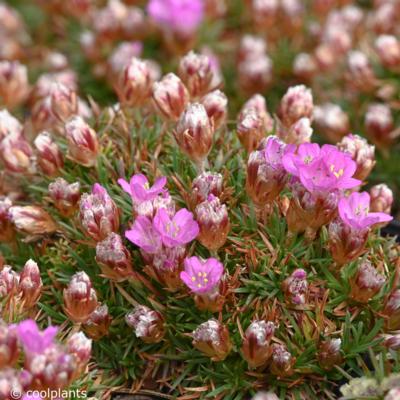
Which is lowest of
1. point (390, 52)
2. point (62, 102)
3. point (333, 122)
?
point (333, 122)

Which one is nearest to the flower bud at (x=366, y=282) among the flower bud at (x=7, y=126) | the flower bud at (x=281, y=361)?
the flower bud at (x=281, y=361)

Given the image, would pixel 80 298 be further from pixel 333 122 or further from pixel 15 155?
pixel 333 122

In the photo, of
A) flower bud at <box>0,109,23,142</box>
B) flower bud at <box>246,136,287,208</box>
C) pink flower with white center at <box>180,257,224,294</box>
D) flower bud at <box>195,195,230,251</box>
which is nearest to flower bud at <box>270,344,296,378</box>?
pink flower with white center at <box>180,257,224,294</box>

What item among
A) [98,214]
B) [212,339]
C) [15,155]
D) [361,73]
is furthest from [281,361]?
[361,73]

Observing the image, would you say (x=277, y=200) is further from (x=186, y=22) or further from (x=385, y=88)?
(x=186, y=22)

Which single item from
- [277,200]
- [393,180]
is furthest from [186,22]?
[277,200]

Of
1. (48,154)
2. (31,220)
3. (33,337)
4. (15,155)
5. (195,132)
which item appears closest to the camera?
(33,337)
